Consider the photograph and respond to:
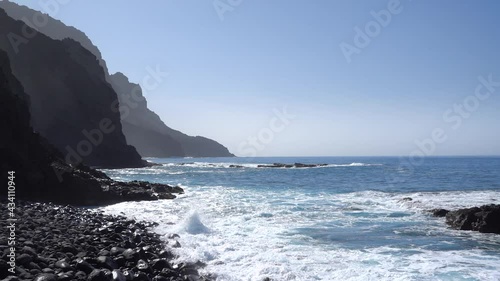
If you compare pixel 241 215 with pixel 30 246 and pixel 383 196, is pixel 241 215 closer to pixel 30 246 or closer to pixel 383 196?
pixel 30 246

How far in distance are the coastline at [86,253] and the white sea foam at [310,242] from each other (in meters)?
1.22

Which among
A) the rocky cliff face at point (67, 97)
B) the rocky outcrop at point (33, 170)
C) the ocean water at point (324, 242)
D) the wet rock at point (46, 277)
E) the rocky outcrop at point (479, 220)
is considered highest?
the rocky cliff face at point (67, 97)

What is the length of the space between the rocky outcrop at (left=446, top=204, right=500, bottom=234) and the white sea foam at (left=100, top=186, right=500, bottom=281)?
89cm

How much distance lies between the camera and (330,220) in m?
19.9

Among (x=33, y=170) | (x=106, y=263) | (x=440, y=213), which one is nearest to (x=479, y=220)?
(x=440, y=213)

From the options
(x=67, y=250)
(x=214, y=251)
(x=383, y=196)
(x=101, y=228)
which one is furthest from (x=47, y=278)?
(x=383, y=196)

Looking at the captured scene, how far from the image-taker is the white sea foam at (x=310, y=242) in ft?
35.2

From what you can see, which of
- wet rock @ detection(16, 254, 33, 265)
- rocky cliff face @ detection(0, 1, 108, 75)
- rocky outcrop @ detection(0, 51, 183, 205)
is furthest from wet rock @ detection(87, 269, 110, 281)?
rocky cliff face @ detection(0, 1, 108, 75)

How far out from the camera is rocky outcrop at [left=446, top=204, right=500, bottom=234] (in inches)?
693

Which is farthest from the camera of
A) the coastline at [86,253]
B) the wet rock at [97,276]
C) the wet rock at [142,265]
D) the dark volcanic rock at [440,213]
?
the dark volcanic rock at [440,213]

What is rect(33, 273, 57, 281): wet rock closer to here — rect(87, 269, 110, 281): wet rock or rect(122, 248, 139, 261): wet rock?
rect(87, 269, 110, 281): wet rock

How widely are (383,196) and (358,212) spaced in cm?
1127

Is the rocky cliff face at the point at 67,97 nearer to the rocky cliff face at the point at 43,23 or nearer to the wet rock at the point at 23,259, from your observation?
the rocky cliff face at the point at 43,23

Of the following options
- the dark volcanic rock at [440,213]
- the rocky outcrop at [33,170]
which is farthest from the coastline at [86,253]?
the dark volcanic rock at [440,213]
